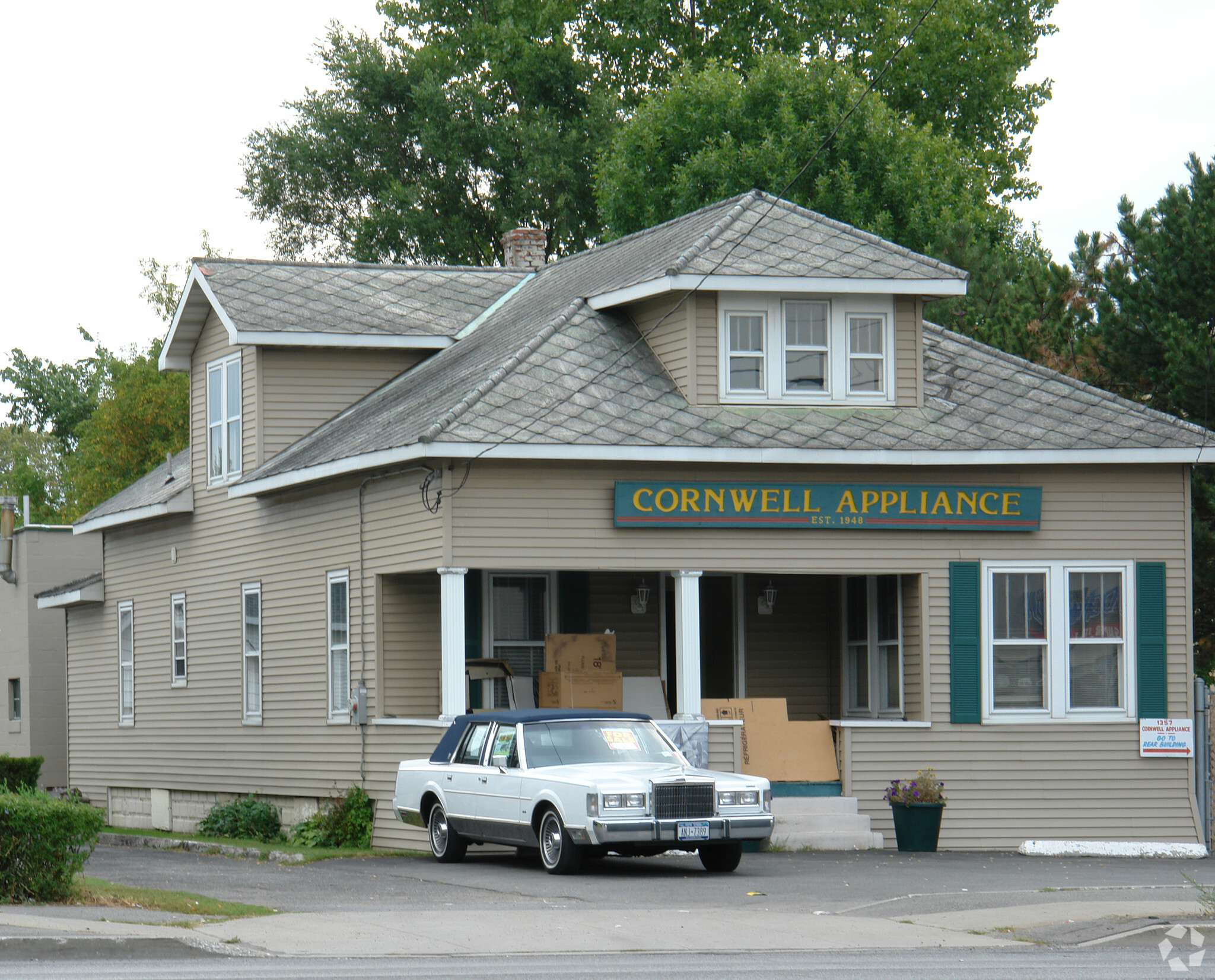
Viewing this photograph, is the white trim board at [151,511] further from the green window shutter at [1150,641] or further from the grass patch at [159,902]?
the green window shutter at [1150,641]

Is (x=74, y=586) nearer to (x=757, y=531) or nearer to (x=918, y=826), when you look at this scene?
(x=757, y=531)

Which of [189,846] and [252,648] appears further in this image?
[252,648]

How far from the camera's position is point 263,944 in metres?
11.6

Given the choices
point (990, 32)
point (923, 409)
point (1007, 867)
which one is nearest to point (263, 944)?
point (1007, 867)

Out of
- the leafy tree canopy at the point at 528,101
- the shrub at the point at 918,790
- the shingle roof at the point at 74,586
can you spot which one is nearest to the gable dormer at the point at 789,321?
the shrub at the point at 918,790

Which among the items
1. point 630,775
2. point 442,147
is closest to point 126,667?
point 630,775

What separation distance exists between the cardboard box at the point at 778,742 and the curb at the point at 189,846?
4944 mm

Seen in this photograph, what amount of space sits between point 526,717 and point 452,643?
2476mm

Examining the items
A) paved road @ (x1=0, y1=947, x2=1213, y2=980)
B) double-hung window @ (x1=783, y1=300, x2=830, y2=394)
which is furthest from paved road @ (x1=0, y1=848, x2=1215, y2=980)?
double-hung window @ (x1=783, y1=300, x2=830, y2=394)

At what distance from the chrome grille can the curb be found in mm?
5192

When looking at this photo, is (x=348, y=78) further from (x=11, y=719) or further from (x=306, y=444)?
(x=306, y=444)

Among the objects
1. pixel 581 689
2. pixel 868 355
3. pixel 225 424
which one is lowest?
pixel 581 689

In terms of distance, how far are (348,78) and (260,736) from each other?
28935 millimetres

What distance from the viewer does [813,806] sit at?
19.5 metres
